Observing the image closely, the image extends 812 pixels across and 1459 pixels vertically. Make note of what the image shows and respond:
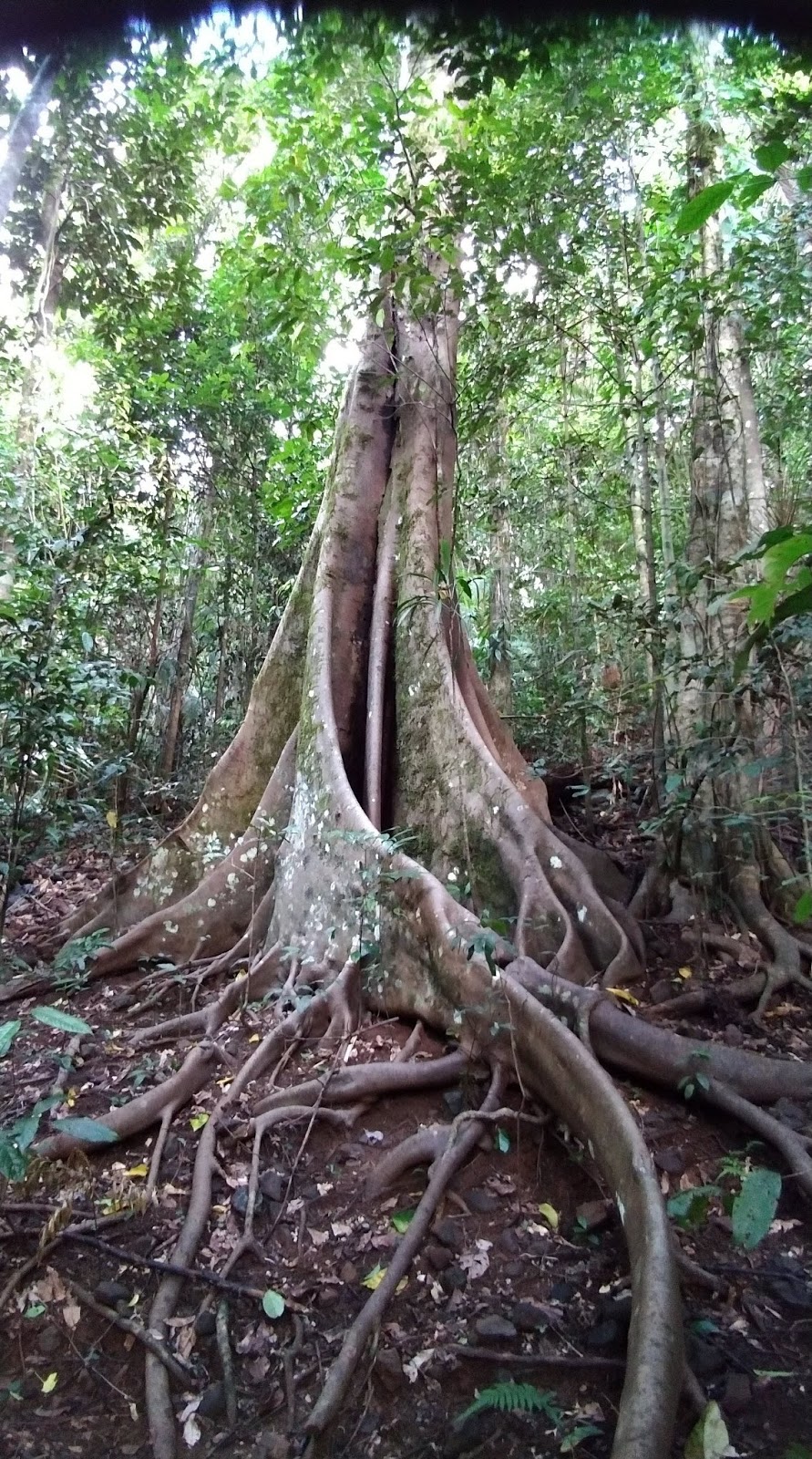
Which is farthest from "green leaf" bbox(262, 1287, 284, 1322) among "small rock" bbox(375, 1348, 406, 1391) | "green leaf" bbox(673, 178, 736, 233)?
"green leaf" bbox(673, 178, 736, 233)

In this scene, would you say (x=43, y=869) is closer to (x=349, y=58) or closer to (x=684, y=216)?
(x=349, y=58)

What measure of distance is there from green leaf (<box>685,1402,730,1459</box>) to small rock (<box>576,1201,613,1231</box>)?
0.77 metres

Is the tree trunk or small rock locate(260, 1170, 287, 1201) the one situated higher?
the tree trunk

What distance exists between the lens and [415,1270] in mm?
2508

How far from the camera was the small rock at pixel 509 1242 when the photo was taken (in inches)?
101

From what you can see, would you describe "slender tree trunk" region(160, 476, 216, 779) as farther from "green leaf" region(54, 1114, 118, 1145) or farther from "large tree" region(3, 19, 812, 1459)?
"green leaf" region(54, 1114, 118, 1145)

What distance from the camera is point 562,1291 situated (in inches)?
93.9

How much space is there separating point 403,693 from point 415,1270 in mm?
3256

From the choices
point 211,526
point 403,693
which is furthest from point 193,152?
point 211,526

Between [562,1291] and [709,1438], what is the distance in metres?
0.63

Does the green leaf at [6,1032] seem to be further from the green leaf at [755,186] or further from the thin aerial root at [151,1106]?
the green leaf at [755,186]

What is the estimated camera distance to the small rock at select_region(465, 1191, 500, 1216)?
2732 millimetres

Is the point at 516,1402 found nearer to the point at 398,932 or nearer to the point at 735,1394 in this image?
the point at 735,1394

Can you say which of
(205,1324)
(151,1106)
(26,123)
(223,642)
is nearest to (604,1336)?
(205,1324)
